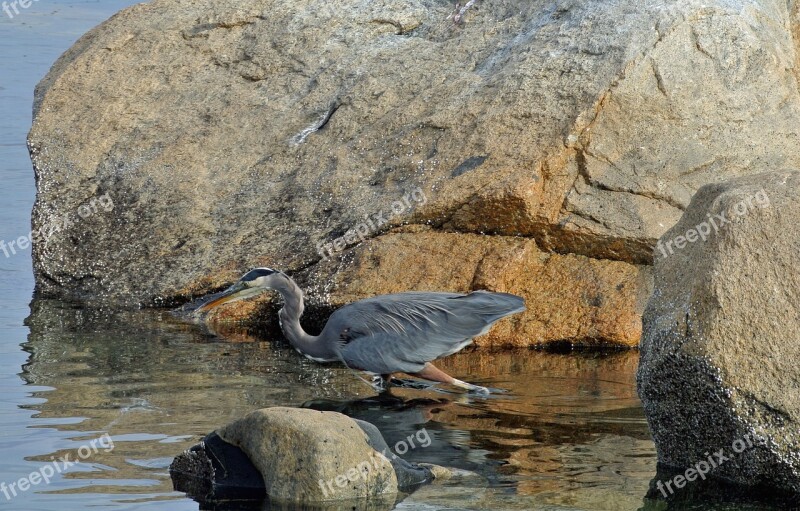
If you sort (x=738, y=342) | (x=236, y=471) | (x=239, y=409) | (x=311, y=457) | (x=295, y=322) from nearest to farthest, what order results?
(x=738, y=342) < (x=311, y=457) < (x=236, y=471) < (x=239, y=409) < (x=295, y=322)

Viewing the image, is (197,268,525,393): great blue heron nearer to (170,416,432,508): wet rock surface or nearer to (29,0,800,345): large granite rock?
(29,0,800,345): large granite rock

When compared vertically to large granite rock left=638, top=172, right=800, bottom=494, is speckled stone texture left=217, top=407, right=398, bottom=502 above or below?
below

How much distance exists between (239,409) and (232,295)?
5.66ft

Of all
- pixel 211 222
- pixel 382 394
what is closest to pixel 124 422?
pixel 382 394

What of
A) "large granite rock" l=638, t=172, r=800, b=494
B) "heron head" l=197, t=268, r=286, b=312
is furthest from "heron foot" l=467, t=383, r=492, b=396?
"large granite rock" l=638, t=172, r=800, b=494

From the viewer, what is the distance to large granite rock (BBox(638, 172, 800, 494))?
5.98m

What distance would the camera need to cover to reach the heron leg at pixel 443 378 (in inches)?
340

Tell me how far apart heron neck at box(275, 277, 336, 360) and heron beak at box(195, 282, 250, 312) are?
0.83 feet

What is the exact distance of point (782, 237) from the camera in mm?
6148

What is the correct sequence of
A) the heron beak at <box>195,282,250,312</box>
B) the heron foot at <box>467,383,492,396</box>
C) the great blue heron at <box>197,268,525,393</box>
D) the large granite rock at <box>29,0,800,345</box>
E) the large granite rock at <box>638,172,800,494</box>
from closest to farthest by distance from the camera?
the large granite rock at <box>638,172,800,494</box>
the heron foot at <box>467,383,492,396</box>
the great blue heron at <box>197,268,525,393</box>
the heron beak at <box>195,282,250,312</box>
the large granite rock at <box>29,0,800,345</box>

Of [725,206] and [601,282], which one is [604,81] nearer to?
[601,282]

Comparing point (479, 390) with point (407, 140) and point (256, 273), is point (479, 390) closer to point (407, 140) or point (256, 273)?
point (256, 273)

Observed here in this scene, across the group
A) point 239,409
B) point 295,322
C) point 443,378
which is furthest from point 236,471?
point 295,322

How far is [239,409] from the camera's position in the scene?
805 centimetres
